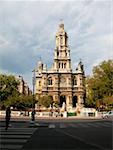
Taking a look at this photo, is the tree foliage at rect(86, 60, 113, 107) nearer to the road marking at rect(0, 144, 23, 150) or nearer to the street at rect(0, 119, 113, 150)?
the street at rect(0, 119, 113, 150)

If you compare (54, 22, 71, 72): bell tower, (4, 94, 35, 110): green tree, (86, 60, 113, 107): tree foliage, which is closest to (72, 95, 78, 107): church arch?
(54, 22, 71, 72): bell tower

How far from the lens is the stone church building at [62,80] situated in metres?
133

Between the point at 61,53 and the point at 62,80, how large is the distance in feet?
34.5

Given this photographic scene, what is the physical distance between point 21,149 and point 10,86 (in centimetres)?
8588

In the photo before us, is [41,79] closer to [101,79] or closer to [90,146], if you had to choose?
[101,79]

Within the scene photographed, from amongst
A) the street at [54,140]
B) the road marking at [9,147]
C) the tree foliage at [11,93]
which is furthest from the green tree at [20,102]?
the road marking at [9,147]

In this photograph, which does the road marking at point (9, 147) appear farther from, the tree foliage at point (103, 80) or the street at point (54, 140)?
the tree foliage at point (103, 80)

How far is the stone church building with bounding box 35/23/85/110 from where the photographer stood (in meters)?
133

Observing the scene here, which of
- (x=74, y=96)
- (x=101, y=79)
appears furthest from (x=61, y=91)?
(x=101, y=79)

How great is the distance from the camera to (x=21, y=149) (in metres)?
12.8

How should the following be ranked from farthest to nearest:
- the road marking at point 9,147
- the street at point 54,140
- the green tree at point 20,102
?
the green tree at point 20,102 → the street at point 54,140 → the road marking at point 9,147

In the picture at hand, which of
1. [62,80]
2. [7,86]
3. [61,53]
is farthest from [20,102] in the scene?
[61,53]

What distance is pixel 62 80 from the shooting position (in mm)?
136000

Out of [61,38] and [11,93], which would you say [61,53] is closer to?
[61,38]
